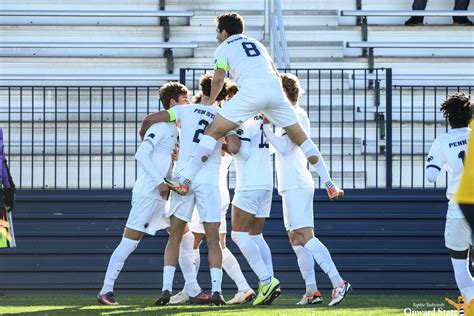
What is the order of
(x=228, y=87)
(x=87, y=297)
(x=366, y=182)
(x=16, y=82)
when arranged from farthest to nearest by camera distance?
1. (x=16, y=82)
2. (x=366, y=182)
3. (x=87, y=297)
4. (x=228, y=87)

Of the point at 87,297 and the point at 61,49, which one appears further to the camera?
the point at 61,49

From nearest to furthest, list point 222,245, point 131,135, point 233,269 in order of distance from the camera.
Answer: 1. point 233,269
2. point 222,245
3. point 131,135

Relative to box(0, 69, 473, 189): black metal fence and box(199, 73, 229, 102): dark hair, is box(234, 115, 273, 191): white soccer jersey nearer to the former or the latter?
box(199, 73, 229, 102): dark hair

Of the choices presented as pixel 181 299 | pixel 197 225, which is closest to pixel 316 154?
pixel 197 225

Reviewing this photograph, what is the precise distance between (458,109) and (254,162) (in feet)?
7.37

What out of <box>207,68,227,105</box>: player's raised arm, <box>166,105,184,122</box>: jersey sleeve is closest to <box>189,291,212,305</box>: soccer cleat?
<box>166,105,184,122</box>: jersey sleeve

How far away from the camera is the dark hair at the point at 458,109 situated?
981 centimetres

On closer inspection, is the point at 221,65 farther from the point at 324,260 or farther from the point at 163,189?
the point at 324,260

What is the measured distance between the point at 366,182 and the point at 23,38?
5165mm

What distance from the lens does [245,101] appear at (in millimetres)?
10461

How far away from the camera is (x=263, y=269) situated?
11.1m

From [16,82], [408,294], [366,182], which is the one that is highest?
[16,82]

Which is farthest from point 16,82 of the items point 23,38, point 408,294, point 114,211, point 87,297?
point 408,294

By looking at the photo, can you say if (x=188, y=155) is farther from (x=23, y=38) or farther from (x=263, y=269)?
(x=23, y=38)
